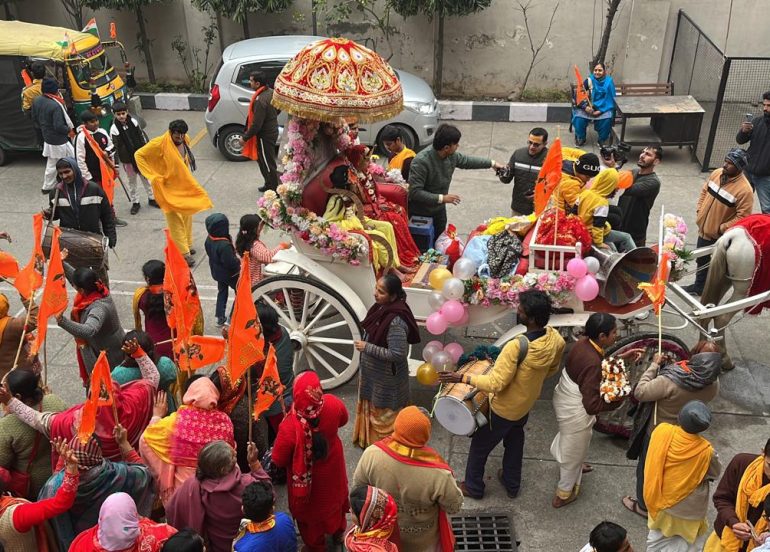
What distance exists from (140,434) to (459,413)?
2.07 metres

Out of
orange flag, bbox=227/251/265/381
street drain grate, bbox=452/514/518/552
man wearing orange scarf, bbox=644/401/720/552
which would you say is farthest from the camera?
street drain grate, bbox=452/514/518/552

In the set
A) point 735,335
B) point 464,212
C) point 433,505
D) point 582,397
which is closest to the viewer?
point 433,505

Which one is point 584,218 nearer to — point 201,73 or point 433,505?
point 433,505

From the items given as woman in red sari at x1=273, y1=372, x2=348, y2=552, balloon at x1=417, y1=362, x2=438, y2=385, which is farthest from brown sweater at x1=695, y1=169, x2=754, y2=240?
woman in red sari at x1=273, y1=372, x2=348, y2=552

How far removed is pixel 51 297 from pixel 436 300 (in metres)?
2.73

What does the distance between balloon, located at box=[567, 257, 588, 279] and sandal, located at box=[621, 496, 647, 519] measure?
5.27 ft

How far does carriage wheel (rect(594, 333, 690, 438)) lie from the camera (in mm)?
5613

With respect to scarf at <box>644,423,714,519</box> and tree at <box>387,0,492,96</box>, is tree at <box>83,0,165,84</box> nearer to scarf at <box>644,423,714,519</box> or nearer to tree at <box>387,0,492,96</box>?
tree at <box>387,0,492,96</box>

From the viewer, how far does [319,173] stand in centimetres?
606

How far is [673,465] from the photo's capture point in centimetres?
417

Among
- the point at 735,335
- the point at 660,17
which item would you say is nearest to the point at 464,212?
the point at 735,335

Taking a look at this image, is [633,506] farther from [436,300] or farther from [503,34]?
[503,34]

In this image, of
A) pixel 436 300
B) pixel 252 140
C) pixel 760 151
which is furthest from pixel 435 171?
pixel 760 151

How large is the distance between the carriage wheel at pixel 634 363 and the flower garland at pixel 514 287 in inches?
21.5
